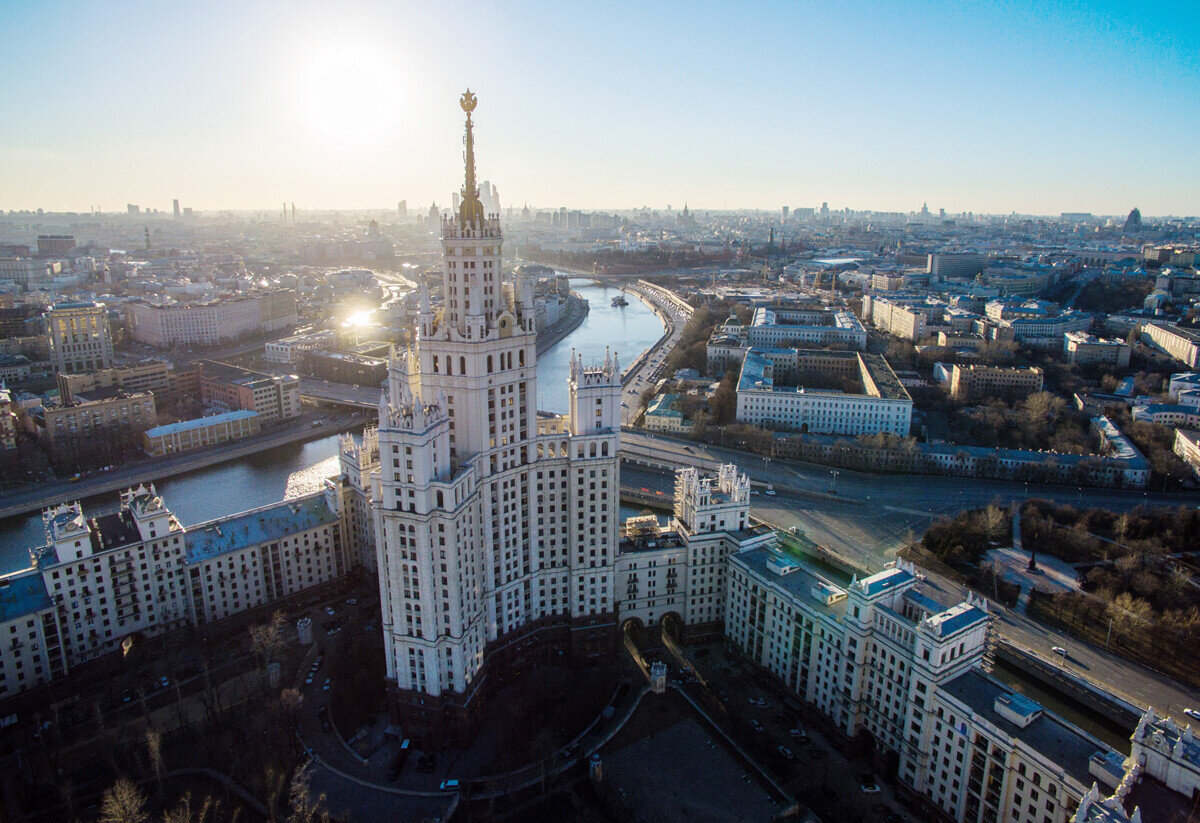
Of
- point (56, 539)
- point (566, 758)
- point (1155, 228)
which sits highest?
point (1155, 228)

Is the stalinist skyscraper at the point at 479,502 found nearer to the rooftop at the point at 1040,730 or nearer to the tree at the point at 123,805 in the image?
the tree at the point at 123,805

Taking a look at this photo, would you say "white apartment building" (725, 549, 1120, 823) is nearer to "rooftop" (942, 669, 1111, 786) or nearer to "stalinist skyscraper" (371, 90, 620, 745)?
"rooftop" (942, 669, 1111, 786)

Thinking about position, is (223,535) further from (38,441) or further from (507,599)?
(38,441)

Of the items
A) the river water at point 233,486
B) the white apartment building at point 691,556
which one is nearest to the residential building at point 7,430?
the river water at point 233,486

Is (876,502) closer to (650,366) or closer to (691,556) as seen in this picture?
(691,556)

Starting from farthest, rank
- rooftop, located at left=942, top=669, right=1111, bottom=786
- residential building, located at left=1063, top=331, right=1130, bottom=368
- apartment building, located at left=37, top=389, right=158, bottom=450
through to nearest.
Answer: residential building, located at left=1063, top=331, right=1130, bottom=368
apartment building, located at left=37, top=389, right=158, bottom=450
rooftop, located at left=942, top=669, right=1111, bottom=786

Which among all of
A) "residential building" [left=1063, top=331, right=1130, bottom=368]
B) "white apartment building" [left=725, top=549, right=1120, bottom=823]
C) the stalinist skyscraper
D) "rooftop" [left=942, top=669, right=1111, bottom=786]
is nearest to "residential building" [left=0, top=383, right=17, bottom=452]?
the stalinist skyscraper

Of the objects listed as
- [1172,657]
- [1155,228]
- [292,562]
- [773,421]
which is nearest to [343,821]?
[292,562]
